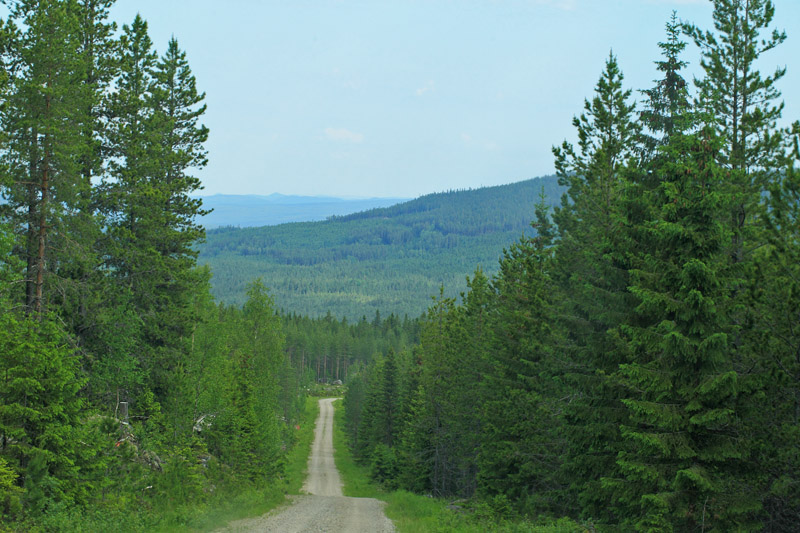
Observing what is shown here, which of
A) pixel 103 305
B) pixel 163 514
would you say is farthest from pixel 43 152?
pixel 163 514

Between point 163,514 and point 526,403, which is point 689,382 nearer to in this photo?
point 526,403

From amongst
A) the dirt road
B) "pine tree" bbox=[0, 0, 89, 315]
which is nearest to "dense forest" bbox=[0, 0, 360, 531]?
"pine tree" bbox=[0, 0, 89, 315]

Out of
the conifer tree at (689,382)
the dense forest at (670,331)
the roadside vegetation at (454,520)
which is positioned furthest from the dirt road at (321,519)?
the conifer tree at (689,382)

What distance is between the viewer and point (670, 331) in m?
11.4

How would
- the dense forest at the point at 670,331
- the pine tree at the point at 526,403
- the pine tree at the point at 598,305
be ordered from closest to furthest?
the dense forest at the point at 670,331, the pine tree at the point at 598,305, the pine tree at the point at 526,403

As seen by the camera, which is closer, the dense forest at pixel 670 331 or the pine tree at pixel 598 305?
the dense forest at pixel 670 331

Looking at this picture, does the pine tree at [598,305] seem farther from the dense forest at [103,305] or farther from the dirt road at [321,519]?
the dense forest at [103,305]

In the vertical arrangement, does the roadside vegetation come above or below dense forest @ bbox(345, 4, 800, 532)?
below

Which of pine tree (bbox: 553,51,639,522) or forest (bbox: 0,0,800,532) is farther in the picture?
pine tree (bbox: 553,51,639,522)

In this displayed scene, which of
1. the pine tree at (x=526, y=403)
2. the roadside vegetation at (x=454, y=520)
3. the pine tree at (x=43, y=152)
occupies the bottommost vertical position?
the roadside vegetation at (x=454, y=520)

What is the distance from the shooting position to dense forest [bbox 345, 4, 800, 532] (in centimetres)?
1093

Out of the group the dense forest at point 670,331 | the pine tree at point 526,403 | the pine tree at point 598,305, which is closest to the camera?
the dense forest at point 670,331

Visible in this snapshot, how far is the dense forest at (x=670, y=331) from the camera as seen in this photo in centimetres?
1093

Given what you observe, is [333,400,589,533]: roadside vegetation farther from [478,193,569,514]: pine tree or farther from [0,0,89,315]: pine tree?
[0,0,89,315]: pine tree
